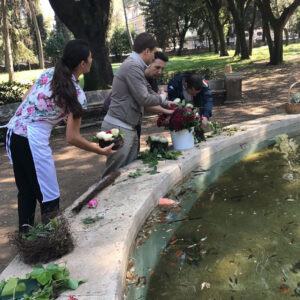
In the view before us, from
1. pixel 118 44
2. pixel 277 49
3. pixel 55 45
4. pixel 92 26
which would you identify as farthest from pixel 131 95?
pixel 118 44

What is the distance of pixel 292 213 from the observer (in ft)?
10.6

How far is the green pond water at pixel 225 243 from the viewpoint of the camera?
2348mm

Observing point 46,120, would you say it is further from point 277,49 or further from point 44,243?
point 277,49

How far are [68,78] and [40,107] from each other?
0.31m

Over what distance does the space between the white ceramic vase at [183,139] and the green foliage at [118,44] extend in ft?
121

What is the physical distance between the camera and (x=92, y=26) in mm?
9742

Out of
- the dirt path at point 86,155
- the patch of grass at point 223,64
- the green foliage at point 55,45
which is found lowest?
the dirt path at point 86,155

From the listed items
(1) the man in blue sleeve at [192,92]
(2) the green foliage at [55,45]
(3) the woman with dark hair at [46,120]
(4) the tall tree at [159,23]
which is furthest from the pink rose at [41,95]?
(4) the tall tree at [159,23]

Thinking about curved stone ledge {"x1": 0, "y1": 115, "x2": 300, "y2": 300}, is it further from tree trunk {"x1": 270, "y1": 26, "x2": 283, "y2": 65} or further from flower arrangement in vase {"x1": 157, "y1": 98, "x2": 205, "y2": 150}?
tree trunk {"x1": 270, "y1": 26, "x2": 283, "y2": 65}

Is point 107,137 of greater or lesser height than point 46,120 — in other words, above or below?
below

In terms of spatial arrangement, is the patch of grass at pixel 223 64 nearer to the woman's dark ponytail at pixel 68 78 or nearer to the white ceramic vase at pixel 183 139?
the white ceramic vase at pixel 183 139

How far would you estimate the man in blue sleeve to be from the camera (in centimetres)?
479

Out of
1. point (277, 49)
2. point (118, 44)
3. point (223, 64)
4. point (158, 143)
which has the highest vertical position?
point (118, 44)

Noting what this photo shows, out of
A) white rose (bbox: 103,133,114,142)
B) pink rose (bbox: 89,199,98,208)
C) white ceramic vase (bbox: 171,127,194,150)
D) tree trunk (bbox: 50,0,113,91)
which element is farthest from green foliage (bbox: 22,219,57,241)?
tree trunk (bbox: 50,0,113,91)
